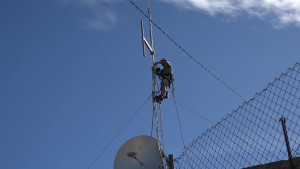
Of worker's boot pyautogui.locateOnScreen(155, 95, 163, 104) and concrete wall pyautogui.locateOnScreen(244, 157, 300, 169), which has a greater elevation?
worker's boot pyautogui.locateOnScreen(155, 95, 163, 104)

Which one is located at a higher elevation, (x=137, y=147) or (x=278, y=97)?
(x=278, y=97)

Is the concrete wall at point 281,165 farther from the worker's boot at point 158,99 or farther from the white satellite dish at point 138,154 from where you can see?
the worker's boot at point 158,99

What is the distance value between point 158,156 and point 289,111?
3.66m

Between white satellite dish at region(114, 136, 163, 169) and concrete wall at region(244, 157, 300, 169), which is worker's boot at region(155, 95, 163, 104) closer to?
white satellite dish at region(114, 136, 163, 169)

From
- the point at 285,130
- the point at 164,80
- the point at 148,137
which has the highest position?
the point at 164,80

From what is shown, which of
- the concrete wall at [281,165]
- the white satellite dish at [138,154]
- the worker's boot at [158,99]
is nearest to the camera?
the concrete wall at [281,165]

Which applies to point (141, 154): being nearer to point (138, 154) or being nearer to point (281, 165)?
point (138, 154)

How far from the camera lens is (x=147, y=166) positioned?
1077 cm

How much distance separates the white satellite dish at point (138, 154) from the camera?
35.3 ft

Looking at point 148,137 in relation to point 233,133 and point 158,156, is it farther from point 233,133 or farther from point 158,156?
point 233,133

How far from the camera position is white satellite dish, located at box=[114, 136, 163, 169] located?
10.8m

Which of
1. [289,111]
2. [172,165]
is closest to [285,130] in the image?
[289,111]

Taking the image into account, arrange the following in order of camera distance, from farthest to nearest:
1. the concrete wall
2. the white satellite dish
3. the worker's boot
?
the worker's boot, the white satellite dish, the concrete wall

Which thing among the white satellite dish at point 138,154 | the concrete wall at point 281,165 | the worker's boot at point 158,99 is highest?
the worker's boot at point 158,99
